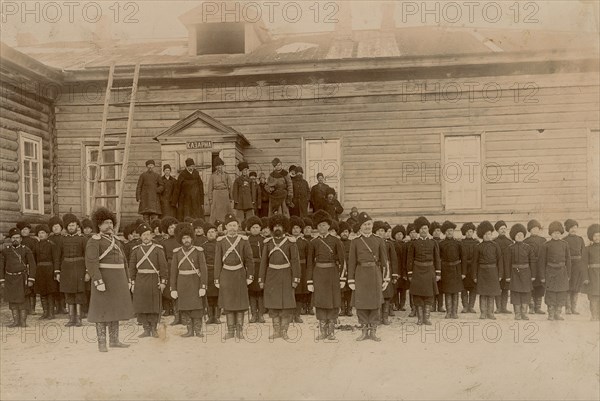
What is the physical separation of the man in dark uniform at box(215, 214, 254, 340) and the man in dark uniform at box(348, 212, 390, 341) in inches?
62.2

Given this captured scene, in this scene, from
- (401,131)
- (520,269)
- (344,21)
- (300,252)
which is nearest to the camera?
(520,269)

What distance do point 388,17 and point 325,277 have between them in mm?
11868

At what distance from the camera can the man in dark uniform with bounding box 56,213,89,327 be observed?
35.5 ft

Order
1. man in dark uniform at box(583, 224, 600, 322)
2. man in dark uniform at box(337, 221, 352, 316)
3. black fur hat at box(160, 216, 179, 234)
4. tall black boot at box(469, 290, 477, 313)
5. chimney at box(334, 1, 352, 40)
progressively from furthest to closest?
chimney at box(334, 1, 352, 40)
tall black boot at box(469, 290, 477, 313)
man in dark uniform at box(337, 221, 352, 316)
black fur hat at box(160, 216, 179, 234)
man in dark uniform at box(583, 224, 600, 322)

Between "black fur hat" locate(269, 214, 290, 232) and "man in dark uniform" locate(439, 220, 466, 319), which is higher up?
"black fur hat" locate(269, 214, 290, 232)

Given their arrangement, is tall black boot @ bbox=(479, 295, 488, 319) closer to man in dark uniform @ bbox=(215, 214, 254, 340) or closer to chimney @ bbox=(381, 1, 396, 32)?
man in dark uniform @ bbox=(215, 214, 254, 340)

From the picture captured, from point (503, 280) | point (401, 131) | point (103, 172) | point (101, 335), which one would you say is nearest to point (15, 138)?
point (103, 172)

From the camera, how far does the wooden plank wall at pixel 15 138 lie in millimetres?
13742

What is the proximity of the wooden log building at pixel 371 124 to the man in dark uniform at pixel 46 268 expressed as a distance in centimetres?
339

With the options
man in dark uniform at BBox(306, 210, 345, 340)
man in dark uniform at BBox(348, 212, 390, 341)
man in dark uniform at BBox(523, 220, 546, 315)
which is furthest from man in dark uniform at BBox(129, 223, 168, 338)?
man in dark uniform at BBox(523, 220, 546, 315)

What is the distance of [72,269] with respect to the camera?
35.9 feet

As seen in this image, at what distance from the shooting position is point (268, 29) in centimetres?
1944

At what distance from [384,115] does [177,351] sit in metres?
9.09

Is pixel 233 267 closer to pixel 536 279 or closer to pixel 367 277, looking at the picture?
pixel 367 277
